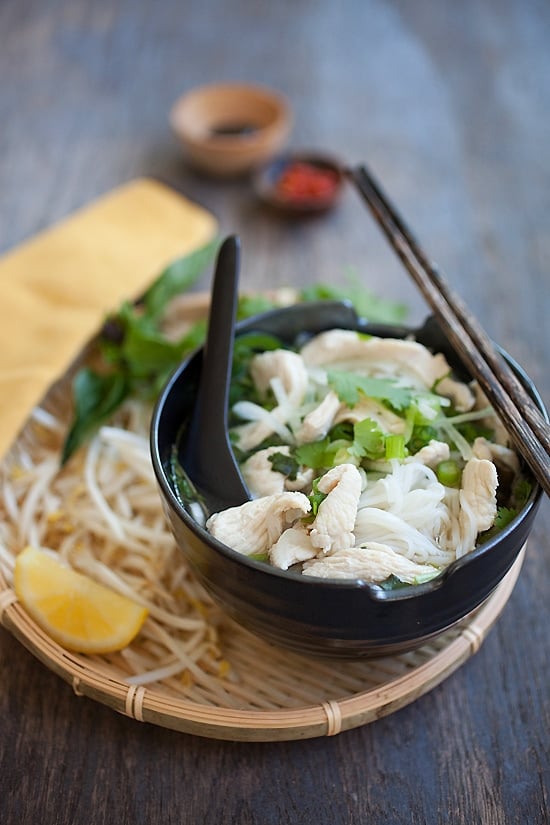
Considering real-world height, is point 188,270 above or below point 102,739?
above

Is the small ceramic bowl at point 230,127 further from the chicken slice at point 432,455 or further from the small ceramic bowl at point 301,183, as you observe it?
the chicken slice at point 432,455

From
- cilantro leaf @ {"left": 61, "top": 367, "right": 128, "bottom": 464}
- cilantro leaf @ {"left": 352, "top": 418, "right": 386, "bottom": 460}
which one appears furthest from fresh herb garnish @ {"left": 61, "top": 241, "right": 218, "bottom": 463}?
cilantro leaf @ {"left": 352, "top": 418, "right": 386, "bottom": 460}

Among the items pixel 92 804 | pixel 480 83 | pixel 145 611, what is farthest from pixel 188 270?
pixel 480 83

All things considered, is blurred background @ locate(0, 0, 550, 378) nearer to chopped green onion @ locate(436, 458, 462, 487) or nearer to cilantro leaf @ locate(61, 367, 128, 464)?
cilantro leaf @ locate(61, 367, 128, 464)

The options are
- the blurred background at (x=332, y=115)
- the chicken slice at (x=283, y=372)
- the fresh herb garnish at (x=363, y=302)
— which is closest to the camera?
the chicken slice at (x=283, y=372)

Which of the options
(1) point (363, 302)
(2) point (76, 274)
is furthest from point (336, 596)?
(2) point (76, 274)

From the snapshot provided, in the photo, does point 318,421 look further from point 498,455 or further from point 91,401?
point 91,401

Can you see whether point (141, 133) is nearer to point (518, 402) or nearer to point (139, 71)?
point (139, 71)

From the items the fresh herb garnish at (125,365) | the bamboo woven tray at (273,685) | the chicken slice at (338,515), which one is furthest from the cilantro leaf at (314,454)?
the fresh herb garnish at (125,365)
